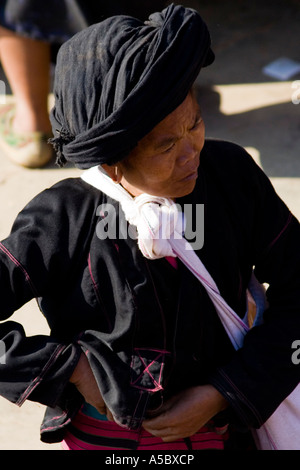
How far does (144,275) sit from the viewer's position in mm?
1704

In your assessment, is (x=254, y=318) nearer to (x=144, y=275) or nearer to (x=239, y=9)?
(x=144, y=275)

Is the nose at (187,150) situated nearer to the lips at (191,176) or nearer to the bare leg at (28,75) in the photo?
the lips at (191,176)

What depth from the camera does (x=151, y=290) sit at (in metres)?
1.72

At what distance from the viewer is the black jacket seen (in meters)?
A: 1.69

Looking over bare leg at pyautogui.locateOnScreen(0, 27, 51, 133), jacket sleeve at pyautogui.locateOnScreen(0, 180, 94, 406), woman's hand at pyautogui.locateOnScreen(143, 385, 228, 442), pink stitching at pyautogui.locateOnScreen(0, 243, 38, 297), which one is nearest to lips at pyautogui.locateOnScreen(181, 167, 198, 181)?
jacket sleeve at pyautogui.locateOnScreen(0, 180, 94, 406)

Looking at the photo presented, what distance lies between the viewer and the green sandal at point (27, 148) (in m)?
3.77

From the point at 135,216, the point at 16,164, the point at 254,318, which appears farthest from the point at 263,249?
the point at 16,164

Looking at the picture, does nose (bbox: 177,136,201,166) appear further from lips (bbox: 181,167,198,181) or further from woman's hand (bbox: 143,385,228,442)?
woman's hand (bbox: 143,385,228,442)

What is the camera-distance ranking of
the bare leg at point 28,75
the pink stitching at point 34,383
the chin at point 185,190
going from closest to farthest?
the chin at point 185,190
the pink stitching at point 34,383
the bare leg at point 28,75

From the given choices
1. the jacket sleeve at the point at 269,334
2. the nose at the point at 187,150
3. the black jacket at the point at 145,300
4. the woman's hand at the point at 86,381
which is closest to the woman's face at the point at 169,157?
the nose at the point at 187,150

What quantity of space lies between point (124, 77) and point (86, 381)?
79cm

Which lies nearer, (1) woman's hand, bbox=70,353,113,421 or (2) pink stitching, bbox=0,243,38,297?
(2) pink stitching, bbox=0,243,38,297

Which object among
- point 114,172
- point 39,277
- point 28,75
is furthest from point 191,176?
point 28,75

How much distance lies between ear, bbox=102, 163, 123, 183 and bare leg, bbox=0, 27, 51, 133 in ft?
6.92
